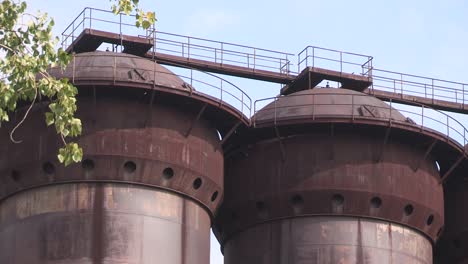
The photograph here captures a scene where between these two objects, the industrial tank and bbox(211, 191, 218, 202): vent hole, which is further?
the industrial tank

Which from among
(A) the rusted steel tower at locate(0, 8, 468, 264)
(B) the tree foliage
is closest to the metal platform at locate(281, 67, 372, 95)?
(A) the rusted steel tower at locate(0, 8, 468, 264)

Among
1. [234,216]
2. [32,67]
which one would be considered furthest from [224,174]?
[32,67]

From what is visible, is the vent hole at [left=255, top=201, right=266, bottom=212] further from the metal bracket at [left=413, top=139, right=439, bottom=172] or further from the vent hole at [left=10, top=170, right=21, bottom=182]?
the vent hole at [left=10, top=170, right=21, bottom=182]

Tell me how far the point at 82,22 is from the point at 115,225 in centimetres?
911

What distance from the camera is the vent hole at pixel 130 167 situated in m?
39.3

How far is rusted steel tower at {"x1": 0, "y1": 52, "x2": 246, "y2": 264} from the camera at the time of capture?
3838cm

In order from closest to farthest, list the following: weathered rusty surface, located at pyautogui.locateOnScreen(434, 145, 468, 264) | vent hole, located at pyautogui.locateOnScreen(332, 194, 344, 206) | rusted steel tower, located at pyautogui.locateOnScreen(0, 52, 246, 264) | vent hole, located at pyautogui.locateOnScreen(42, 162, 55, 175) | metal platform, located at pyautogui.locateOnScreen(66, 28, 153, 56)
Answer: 1. rusted steel tower, located at pyautogui.locateOnScreen(0, 52, 246, 264)
2. vent hole, located at pyautogui.locateOnScreen(42, 162, 55, 175)
3. vent hole, located at pyautogui.locateOnScreen(332, 194, 344, 206)
4. metal platform, located at pyautogui.locateOnScreen(66, 28, 153, 56)
5. weathered rusty surface, located at pyautogui.locateOnScreen(434, 145, 468, 264)

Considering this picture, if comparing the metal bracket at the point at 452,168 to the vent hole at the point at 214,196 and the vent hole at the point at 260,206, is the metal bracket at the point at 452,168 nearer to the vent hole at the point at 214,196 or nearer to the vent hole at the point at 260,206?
the vent hole at the point at 260,206

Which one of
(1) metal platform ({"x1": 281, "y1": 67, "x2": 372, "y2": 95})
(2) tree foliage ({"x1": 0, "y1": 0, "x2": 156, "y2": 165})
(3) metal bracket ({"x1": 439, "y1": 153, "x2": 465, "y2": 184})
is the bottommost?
(2) tree foliage ({"x1": 0, "y1": 0, "x2": 156, "y2": 165})

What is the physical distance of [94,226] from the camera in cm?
3834

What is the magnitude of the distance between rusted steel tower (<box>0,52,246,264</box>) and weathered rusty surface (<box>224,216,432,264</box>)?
323 cm

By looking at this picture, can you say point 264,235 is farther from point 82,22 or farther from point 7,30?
point 7,30

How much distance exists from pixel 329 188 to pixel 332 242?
1856 millimetres

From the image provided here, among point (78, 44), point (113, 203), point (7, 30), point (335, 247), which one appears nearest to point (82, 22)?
point (78, 44)
